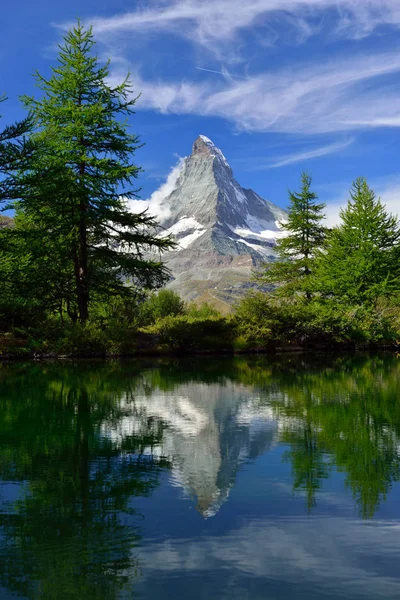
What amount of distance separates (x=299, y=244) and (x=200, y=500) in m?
34.7

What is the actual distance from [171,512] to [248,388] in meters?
9.84

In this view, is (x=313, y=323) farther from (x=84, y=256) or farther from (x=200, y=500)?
(x=200, y=500)

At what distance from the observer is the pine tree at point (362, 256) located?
36.1 metres

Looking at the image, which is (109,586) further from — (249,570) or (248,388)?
(248,388)

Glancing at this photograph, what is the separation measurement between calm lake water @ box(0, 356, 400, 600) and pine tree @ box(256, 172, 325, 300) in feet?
88.9

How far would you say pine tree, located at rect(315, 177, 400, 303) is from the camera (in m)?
36.1

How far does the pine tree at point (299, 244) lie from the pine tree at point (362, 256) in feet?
4.22

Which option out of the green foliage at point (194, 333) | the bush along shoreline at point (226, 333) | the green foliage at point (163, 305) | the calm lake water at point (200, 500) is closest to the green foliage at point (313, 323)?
the bush along shoreline at point (226, 333)

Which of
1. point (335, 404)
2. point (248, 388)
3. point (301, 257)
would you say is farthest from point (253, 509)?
point (301, 257)

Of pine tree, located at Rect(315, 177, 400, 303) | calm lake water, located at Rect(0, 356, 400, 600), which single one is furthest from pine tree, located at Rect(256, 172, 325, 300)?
calm lake water, located at Rect(0, 356, 400, 600)

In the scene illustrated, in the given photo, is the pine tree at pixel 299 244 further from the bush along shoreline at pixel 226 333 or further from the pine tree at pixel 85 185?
the pine tree at pixel 85 185

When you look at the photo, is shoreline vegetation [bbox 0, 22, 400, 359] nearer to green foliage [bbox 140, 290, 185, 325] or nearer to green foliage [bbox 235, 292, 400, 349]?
green foliage [bbox 235, 292, 400, 349]

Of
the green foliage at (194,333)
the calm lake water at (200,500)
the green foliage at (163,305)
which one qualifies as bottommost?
the calm lake water at (200,500)

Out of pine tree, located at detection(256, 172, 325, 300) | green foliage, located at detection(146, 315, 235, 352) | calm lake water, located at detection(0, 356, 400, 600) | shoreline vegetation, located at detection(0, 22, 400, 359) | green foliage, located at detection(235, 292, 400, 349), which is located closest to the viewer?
calm lake water, located at detection(0, 356, 400, 600)
